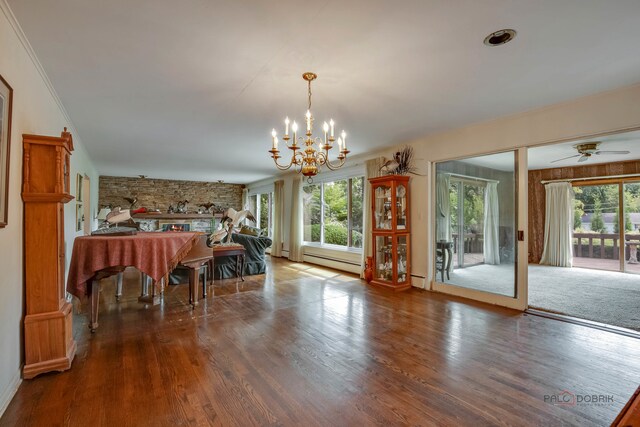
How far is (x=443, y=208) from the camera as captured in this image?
4.53m

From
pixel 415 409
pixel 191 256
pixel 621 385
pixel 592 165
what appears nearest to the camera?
pixel 415 409

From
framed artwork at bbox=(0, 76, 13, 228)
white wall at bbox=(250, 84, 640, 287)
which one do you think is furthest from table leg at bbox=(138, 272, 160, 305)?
white wall at bbox=(250, 84, 640, 287)

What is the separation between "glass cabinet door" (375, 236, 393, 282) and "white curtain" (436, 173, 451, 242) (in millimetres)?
762

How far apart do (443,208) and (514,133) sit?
4.58ft

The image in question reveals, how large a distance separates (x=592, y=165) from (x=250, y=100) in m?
7.31

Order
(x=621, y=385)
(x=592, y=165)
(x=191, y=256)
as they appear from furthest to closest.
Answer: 1. (x=592, y=165)
2. (x=191, y=256)
3. (x=621, y=385)

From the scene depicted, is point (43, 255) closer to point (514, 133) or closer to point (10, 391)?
point (10, 391)

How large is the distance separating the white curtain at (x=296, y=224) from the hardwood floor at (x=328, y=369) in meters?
3.73

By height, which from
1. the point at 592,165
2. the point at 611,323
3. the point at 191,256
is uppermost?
the point at 592,165

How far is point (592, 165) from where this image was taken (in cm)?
632

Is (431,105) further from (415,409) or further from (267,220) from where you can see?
(267,220)

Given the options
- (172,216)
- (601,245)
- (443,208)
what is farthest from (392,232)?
(172,216)

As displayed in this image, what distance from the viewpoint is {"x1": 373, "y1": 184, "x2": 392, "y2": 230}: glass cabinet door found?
481cm

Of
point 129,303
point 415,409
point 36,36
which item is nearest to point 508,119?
point 415,409
